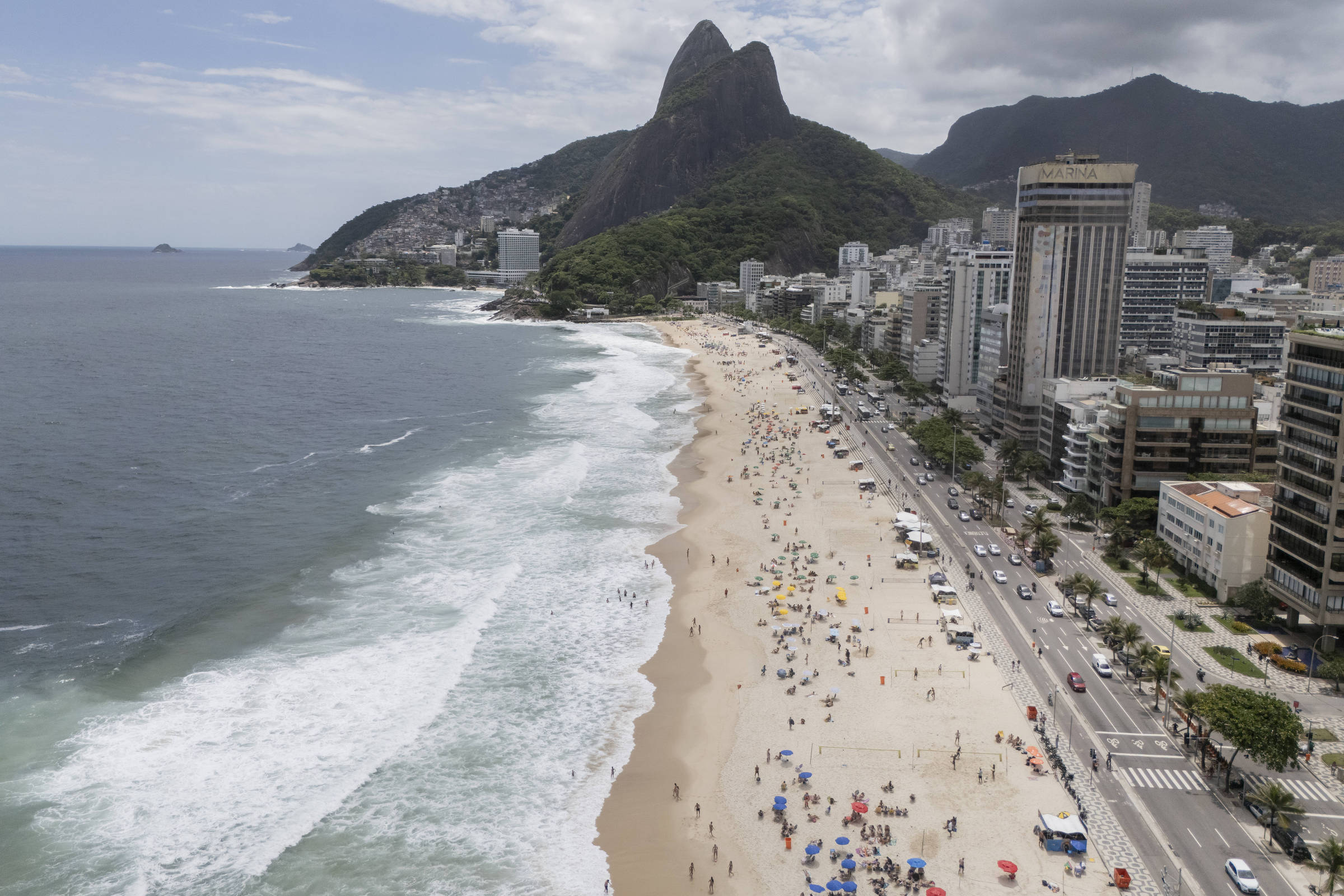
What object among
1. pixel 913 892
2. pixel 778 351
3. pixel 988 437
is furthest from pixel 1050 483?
pixel 778 351

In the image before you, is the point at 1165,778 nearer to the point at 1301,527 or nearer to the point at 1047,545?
the point at 1301,527

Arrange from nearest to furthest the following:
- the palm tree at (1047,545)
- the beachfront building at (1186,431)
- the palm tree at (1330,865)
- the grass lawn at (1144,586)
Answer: the palm tree at (1330,865), the grass lawn at (1144,586), the palm tree at (1047,545), the beachfront building at (1186,431)

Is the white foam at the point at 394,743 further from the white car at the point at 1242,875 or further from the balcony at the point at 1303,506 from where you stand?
the balcony at the point at 1303,506

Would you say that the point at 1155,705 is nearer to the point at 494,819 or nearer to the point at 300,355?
the point at 494,819

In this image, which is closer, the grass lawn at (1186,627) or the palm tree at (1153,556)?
the grass lawn at (1186,627)

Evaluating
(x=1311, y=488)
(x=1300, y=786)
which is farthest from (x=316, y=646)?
(x=1311, y=488)

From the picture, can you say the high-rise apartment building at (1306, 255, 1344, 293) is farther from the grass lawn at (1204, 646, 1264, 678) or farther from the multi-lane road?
the grass lawn at (1204, 646, 1264, 678)

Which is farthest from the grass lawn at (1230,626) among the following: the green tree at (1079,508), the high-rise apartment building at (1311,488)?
the green tree at (1079,508)
